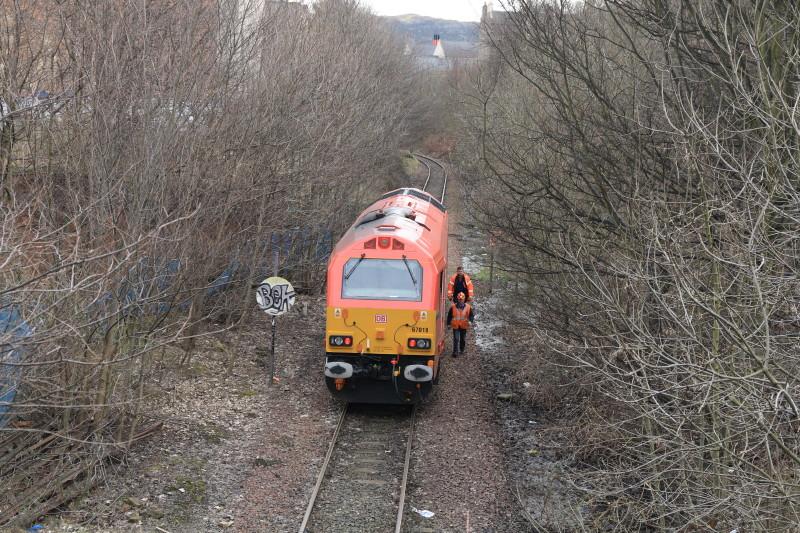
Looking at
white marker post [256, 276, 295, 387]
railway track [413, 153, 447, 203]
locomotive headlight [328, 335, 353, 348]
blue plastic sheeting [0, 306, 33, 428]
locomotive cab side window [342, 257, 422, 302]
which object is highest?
blue plastic sheeting [0, 306, 33, 428]

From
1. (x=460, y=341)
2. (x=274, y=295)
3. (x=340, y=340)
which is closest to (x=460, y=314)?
(x=460, y=341)

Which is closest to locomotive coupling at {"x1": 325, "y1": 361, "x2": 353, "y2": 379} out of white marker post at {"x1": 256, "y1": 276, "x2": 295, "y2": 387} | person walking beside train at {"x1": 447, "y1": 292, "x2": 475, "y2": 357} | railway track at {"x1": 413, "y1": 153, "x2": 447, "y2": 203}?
white marker post at {"x1": 256, "y1": 276, "x2": 295, "y2": 387}

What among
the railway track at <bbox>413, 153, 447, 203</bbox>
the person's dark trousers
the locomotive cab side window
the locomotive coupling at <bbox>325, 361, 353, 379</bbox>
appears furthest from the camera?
the railway track at <bbox>413, 153, 447, 203</bbox>

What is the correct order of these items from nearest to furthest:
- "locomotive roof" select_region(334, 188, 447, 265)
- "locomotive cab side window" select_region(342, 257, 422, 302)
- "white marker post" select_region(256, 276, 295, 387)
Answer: "locomotive cab side window" select_region(342, 257, 422, 302), "locomotive roof" select_region(334, 188, 447, 265), "white marker post" select_region(256, 276, 295, 387)

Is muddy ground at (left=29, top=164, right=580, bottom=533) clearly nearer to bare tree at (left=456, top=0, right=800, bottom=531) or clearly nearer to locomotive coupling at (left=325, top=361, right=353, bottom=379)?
locomotive coupling at (left=325, top=361, right=353, bottom=379)

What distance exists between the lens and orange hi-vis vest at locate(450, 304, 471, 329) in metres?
16.8

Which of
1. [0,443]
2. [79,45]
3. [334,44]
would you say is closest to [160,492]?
[0,443]

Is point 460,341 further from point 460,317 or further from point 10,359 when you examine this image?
point 10,359

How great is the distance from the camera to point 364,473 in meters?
11.8

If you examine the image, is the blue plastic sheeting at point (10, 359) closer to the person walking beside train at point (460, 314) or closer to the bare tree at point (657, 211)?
the bare tree at point (657, 211)

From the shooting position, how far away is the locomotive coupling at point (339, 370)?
13.2m

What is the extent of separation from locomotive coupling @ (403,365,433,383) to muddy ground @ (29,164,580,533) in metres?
0.94

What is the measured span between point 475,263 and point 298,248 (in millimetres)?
9853

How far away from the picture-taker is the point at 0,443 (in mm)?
8773
